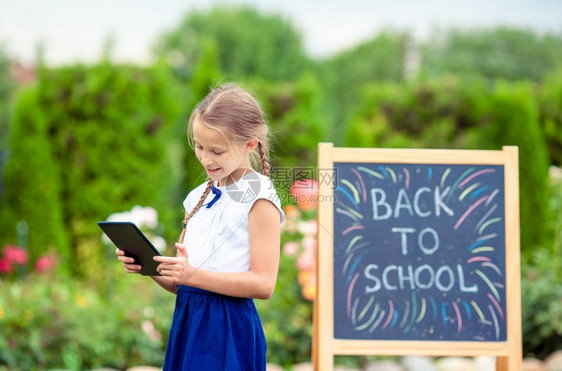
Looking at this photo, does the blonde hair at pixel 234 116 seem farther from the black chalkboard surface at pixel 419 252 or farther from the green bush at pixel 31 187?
the green bush at pixel 31 187

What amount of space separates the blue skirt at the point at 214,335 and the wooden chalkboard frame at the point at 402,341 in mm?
548

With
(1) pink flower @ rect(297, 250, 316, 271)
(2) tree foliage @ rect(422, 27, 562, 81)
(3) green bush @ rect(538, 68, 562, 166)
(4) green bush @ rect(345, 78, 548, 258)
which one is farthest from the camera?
(2) tree foliage @ rect(422, 27, 562, 81)

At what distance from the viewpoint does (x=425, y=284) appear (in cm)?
205

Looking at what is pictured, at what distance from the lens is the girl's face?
4.50ft

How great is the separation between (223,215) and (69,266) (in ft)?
14.5

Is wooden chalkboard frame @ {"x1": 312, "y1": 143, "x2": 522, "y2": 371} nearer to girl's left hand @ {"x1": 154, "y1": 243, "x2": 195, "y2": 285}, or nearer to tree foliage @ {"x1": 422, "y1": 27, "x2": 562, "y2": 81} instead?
girl's left hand @ {"x1": 154, "y1": 243, "x2": 195, "y2": 285}

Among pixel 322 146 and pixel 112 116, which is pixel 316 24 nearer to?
pixel 112 116

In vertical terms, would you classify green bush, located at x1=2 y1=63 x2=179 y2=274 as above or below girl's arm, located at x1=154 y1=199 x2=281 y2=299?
above

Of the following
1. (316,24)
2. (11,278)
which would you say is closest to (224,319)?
(11,278)

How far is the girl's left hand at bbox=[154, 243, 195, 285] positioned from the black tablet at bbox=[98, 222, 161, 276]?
1.4 inches

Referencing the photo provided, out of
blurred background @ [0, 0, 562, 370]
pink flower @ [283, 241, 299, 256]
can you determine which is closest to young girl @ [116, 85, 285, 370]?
blurred background @ [0, 0, 562, 370]

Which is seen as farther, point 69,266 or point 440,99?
point 440,99

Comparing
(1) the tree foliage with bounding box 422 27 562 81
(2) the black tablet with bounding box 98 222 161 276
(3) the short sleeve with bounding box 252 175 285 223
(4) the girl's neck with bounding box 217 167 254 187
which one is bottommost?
(2) the black tablet with bounding box 98 222 161 276

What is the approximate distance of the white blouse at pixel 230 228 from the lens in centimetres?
140
